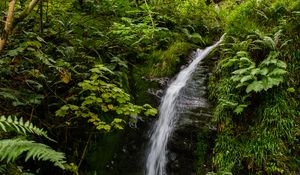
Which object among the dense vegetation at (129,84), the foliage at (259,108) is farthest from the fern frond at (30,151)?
the foliage at (259,108)

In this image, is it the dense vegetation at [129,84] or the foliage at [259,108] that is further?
the foliage at [259,108]

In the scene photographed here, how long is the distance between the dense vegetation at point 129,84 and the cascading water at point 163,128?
0.36 m

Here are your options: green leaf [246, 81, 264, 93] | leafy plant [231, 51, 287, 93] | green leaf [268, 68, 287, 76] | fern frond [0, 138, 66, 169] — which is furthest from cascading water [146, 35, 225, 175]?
fern frond [0, 138, 66, 169]

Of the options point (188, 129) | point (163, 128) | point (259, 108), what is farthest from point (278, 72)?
point (163, 128)

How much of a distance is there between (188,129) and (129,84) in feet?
6.20

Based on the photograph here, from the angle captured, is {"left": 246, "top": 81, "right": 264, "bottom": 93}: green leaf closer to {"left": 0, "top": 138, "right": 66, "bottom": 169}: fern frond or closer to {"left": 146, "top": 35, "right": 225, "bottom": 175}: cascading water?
{"left": 146, "top": 35, "right": 225, "bottom": 175}: cascading water

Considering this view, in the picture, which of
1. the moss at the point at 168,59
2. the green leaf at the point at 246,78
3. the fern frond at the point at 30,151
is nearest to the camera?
the fern frond at the point at 30,151

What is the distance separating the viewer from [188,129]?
234 inches

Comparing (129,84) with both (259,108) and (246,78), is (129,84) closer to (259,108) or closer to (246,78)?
(246,78)

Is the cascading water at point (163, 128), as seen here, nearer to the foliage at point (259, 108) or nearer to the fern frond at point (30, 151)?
the foliage at point (259, 108)

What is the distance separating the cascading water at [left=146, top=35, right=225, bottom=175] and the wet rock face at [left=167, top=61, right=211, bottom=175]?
0.11m

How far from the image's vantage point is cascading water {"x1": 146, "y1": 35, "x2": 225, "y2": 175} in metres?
5.73

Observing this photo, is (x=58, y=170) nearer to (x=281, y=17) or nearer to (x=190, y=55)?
(x=190, y=55)

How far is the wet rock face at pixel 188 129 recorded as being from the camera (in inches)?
220
